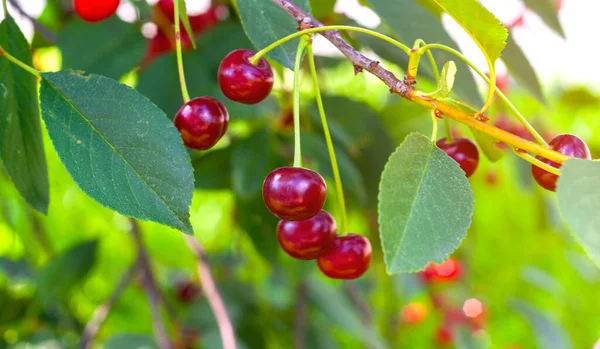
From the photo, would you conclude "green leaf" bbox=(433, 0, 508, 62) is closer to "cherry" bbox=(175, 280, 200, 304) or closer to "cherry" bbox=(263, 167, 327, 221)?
"cherry" bbox=(263, 167, 327, 221)

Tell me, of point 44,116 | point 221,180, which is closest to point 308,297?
point 221,180

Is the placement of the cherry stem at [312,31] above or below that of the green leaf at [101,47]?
below

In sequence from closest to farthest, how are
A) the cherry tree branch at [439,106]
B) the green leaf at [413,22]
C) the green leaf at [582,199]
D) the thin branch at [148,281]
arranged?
the green leaf at [582,199] → the cherry tree branch at [439,106] → the green leaf at [413,22] → the thin branch at [148,281]

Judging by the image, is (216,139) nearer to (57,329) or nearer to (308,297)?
(308,297)

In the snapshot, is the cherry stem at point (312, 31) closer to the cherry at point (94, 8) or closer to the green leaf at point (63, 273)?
the cherry at point (94, 8)

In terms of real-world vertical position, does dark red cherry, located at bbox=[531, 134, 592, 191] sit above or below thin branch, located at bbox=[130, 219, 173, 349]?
below

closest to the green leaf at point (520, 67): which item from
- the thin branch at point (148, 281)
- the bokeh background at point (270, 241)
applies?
the bokeh background at point (270, 241)

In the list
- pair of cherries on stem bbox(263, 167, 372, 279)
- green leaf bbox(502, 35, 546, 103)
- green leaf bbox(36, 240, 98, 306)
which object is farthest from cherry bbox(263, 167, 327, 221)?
green leaf bbox(36, 240, 98, 306)
